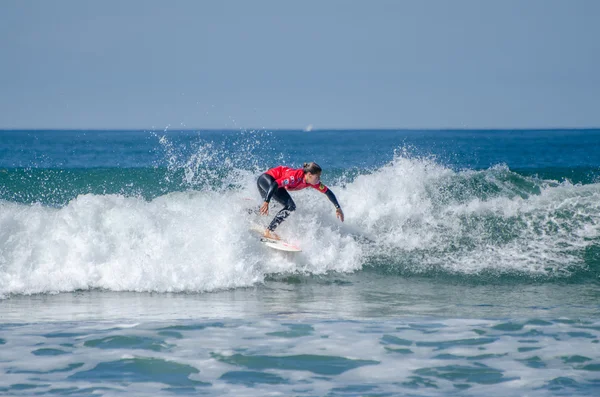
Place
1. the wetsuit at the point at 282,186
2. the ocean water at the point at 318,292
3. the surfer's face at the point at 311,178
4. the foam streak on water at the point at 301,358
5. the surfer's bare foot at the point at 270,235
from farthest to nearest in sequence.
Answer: the surfer's bare foot at the point at 270,235, the wetsuit at the point at 282,186, the surfer's face at the point at 311,178, the ocean water at the point at 318,292, the foam streak on water at the point at 301,358

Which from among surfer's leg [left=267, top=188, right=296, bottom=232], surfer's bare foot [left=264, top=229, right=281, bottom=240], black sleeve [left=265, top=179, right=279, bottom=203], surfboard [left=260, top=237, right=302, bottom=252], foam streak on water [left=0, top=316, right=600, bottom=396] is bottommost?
foam streak on water [left=0, top=316, right=600, bottom=396]

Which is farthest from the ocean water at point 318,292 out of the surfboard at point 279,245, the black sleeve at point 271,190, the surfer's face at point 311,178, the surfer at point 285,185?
the surfer's face at point 311,178

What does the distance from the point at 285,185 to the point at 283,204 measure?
327 mm

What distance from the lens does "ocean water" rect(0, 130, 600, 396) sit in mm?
6203

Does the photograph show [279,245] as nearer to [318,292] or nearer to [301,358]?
[318,292]

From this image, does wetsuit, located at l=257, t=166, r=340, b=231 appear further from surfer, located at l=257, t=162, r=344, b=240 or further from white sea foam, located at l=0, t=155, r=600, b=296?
white sea foam, located at l=0, t=155, r=600, b=296

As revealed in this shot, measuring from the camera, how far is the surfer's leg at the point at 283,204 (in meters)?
11.5

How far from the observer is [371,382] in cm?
606

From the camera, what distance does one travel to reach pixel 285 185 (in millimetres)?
11406

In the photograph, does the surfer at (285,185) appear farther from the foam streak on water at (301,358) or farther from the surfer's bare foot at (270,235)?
the foam streak on water at (301,358)

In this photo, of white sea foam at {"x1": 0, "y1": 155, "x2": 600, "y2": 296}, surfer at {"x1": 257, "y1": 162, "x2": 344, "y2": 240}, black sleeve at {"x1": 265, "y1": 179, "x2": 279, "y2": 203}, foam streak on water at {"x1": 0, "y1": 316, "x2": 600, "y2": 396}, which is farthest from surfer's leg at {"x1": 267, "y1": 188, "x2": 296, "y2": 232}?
foam streak on water at {"x1": 0, "y1": 316, "x2": 600, "y2": 396}

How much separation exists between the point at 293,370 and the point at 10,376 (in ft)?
7.82

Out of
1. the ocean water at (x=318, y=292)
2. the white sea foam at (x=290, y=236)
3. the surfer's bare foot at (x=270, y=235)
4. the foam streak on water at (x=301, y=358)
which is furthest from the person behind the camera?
the surfer's bare foot at (x=270, y=235)

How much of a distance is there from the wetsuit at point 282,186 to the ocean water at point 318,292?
0.53 metres
